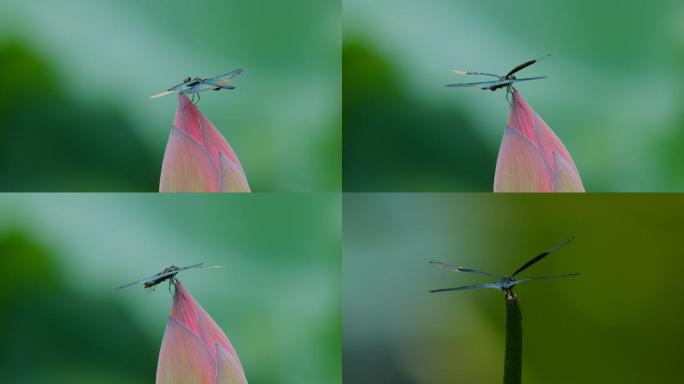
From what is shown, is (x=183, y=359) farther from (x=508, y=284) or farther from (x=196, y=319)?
(x=508, y=284)

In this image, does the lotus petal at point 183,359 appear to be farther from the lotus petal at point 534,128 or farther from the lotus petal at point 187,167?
the lotus petal at point 534,128

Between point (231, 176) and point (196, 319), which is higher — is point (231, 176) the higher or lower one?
the higher one

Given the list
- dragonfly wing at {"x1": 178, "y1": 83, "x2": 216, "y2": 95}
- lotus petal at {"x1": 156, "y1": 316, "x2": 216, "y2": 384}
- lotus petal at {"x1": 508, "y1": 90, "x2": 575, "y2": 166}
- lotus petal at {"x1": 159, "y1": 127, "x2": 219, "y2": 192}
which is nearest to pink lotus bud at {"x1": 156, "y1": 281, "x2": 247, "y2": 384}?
lotus petal at {"x1": 156, "y1": 316, "x2": 216, "y2": 384}

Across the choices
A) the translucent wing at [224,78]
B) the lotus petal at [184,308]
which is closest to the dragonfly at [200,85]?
the translucent wing at [224,78]

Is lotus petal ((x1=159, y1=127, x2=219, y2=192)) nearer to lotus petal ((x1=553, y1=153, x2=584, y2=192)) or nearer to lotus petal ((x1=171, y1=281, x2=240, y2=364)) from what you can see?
lotus petal ((x1=171, y1=281, x2=240, y2=364))

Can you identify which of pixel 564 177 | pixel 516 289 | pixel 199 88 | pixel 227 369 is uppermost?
pixel 199 88

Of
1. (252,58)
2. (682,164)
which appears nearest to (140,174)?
(252,58)

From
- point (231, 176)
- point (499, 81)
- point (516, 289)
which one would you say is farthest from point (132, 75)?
point (516, 289)
